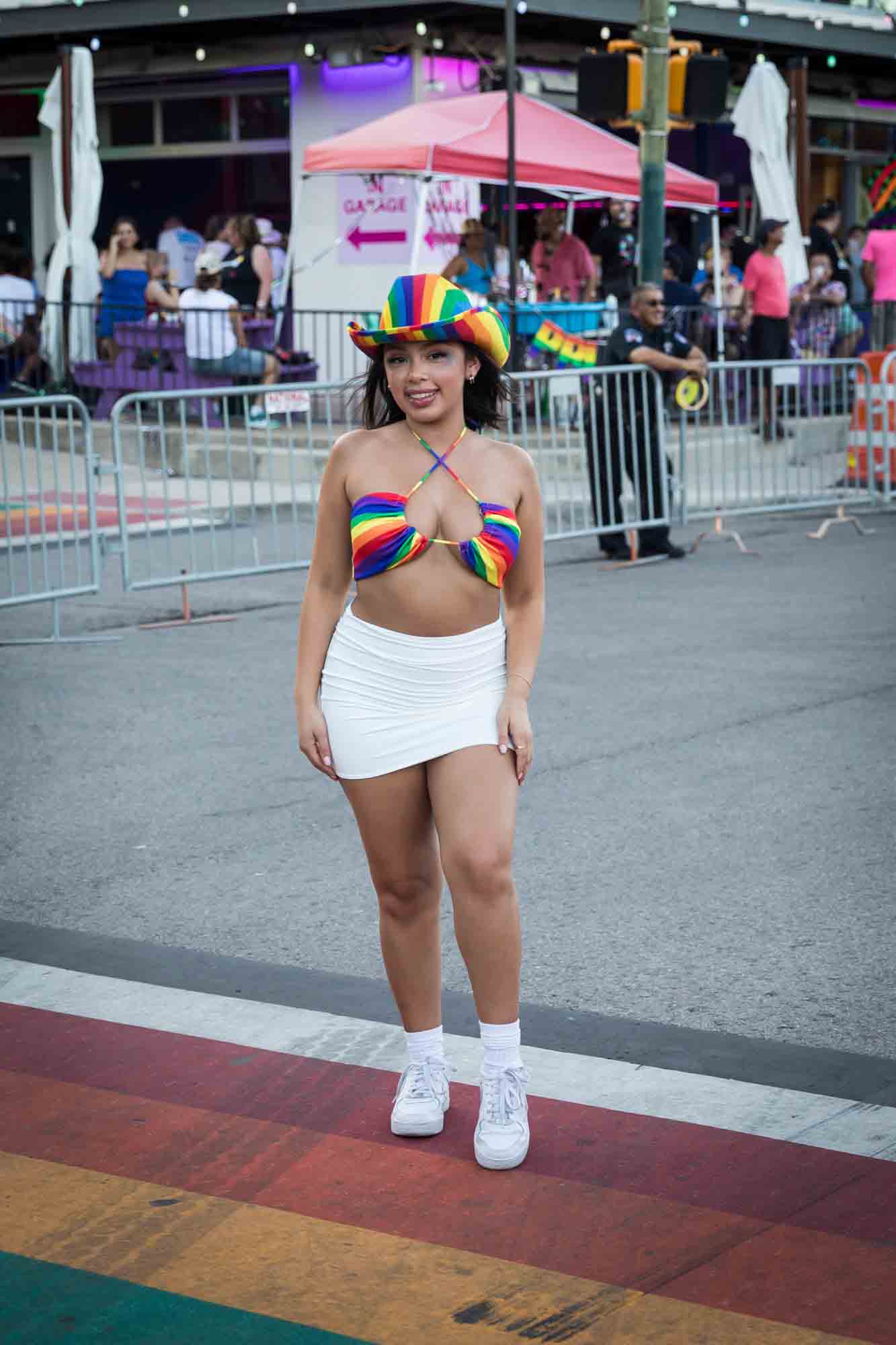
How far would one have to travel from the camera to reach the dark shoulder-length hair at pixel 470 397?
4238mm

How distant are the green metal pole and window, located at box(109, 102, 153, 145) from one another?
38.7 ft

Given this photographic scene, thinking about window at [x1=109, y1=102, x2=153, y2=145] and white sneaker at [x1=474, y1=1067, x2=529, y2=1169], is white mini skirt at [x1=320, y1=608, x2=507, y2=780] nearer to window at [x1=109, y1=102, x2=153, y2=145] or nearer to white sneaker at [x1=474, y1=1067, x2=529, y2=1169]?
white sneaker at [x1=474, y1=1067, x2=529, y2=1169]

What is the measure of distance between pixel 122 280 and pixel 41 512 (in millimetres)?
10191

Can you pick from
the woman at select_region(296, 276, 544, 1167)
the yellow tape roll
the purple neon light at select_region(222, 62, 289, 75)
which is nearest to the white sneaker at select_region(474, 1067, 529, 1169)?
the woman at select_region(296, 276, 544, 1167)

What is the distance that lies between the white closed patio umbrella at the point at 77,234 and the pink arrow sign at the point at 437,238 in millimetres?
3545

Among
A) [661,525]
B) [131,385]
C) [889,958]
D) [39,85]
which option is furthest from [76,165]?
[889,958]

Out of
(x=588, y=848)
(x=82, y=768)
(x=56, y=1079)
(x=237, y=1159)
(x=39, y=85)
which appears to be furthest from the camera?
(x=39, y=85)

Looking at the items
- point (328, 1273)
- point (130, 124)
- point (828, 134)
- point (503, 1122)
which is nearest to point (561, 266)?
point (130, 124)

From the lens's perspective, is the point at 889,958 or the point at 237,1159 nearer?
the point at 237,1159

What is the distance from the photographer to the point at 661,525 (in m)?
13.3

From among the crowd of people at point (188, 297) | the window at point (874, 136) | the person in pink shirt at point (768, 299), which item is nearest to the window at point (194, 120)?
the crowd of people at point (188, 297)

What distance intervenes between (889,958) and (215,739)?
Result: 3569mm

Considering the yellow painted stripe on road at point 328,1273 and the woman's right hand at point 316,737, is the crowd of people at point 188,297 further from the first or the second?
the yellow painted stripe on road at point 328,1273

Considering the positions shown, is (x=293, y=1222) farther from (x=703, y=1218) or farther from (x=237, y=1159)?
(x=703, y=1218)
